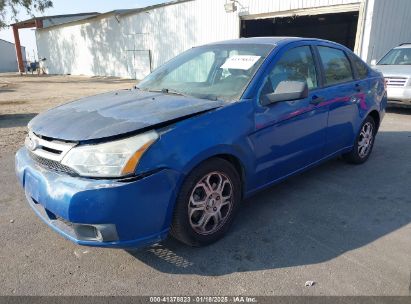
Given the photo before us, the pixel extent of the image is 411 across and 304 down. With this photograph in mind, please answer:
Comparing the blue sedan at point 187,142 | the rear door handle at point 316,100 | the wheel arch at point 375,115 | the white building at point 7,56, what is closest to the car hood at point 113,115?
the blue sedan at point 187,142

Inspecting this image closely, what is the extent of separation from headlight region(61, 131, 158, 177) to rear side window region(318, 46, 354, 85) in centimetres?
247

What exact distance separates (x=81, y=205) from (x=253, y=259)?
1375 millimetres

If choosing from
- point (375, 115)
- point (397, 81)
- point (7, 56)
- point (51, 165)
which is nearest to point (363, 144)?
point (375, 115)

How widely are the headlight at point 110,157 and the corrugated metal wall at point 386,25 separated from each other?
36.1ft

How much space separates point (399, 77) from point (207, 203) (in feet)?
25.0

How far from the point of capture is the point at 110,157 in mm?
2377

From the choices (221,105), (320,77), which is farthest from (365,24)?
(221,105)

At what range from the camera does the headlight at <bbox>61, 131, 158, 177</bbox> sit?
234 centimetres

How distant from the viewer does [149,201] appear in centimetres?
241

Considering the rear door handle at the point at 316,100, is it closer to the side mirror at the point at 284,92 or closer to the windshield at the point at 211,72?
the side mirror at the point at 284,92

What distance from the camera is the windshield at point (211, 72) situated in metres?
3.24

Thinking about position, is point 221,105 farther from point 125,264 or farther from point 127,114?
point 125,264

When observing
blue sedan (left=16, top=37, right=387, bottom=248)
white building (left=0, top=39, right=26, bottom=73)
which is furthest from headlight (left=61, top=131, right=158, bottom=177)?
white building (left=0, top=39, right=26, bottom=73)

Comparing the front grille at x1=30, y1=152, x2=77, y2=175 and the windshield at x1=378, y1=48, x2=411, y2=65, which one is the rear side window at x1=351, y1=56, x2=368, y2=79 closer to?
the front grille at x1=30, y1=152, x2=77, y2=175
